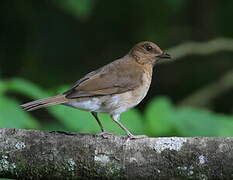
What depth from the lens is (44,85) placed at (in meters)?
7.94

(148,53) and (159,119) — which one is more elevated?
(148,53)

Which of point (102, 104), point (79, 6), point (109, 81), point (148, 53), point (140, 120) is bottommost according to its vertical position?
point (140, 120)

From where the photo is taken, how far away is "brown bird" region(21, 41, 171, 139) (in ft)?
15.5

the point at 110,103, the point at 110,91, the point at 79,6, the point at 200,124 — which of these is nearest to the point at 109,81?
the point at 110,91

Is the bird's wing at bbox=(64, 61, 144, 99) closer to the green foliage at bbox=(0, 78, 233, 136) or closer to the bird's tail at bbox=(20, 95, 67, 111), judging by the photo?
the bird's tail at bbox=(20, 95, 67, 111)

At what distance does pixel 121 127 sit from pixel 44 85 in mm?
3365

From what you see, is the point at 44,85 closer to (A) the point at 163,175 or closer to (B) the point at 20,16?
(B) the point at 20,16

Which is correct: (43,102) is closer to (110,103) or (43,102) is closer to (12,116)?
(12,116)

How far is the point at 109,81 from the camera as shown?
16.7 feet

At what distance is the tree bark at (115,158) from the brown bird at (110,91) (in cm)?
70

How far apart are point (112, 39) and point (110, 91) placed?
3799mm

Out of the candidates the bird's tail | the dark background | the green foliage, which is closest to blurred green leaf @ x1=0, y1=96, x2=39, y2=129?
the green foliage

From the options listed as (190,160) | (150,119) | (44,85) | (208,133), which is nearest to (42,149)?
(190,160)

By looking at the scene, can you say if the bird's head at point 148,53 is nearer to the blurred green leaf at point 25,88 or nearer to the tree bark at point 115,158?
the blurred green leaf at point 25,88
